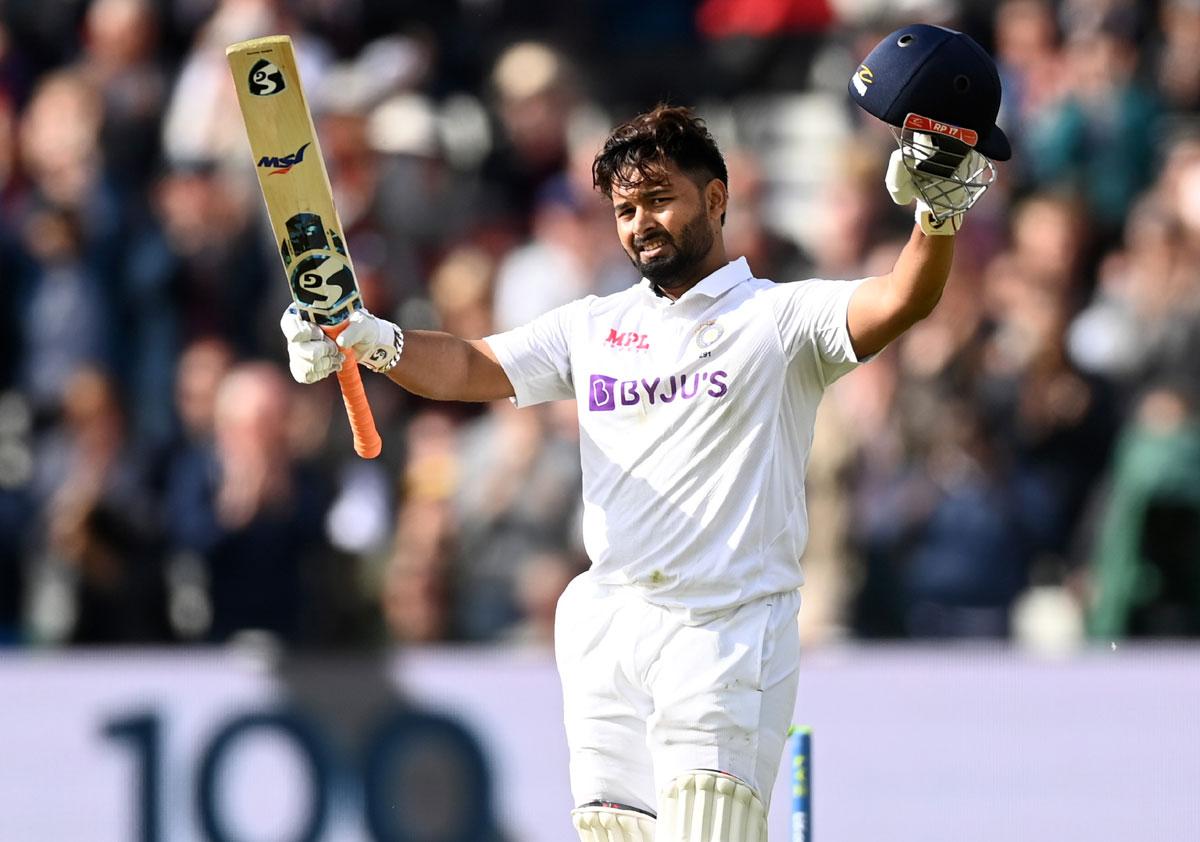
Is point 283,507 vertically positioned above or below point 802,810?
above

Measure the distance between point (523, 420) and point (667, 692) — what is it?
13.5ft

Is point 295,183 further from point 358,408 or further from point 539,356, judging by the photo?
point 539,356

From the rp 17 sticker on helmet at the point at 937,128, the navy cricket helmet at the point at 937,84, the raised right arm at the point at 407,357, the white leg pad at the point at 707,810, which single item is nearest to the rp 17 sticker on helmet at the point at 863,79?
the navy cricket helmet at the point at 937,84

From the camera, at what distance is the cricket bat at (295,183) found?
5023 mm

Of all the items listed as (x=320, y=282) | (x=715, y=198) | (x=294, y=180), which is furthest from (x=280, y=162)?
(x=715, y=198)

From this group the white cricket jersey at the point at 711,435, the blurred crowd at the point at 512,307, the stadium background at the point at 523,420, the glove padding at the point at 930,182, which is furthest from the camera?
the blurred crowd at the point at 512,307

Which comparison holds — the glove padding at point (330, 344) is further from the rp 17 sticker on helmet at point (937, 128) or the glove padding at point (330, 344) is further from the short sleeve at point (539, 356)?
the rp 17 sticker on helmet at point (937, 128)

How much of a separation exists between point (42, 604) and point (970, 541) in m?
4.17

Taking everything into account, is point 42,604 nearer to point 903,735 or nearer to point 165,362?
point 165,362

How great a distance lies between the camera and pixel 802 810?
5371 millimetres

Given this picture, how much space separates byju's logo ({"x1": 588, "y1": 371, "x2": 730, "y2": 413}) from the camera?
498cm

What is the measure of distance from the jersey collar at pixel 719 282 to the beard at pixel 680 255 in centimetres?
4

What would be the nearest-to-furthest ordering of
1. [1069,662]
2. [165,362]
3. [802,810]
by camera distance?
[802,810] < [1069,662] < [165,362]

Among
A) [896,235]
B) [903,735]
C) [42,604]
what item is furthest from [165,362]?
[903,735]
